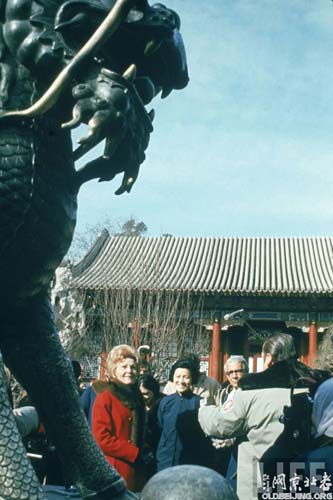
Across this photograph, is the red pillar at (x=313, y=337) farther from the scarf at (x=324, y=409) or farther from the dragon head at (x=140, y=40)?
the dragon head at (x=140, y=40)

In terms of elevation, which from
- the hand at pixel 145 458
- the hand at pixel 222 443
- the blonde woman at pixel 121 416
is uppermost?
the blonde woman at pixel 121 416

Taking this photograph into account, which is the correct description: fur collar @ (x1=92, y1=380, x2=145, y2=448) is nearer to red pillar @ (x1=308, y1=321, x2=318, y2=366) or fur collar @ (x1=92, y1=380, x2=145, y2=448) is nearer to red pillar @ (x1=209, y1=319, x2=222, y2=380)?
red pillar @ (x1=209, y1=319, x2=222, y2=380)

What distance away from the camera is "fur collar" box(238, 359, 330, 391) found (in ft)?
12.0

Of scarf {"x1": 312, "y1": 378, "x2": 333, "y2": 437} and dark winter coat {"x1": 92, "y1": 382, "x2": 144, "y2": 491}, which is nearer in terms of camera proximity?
scarf {"x1": 312, "y1": 378, "x2": 333, "y2": 437}

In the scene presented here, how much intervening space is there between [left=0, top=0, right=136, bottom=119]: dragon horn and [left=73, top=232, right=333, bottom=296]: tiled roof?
759 inches

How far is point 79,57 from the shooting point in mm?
1918

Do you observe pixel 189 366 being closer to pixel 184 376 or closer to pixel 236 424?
pixel 184 376

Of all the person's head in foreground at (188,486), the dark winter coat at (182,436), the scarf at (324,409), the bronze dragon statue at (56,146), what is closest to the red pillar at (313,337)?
the dark winter coat at (182,436)

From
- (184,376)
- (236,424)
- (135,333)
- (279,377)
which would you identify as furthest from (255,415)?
(135,333)

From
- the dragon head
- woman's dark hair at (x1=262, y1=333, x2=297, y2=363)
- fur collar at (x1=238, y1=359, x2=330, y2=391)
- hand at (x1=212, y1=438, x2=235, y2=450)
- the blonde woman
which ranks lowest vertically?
hand at (x1=212, y1=438, x2=235, y2=450)

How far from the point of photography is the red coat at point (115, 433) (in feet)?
12.8

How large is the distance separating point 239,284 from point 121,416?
1830 centimetres

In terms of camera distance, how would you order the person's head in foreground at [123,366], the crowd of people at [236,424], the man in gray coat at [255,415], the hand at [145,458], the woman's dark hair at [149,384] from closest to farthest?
the crowd of people at [236,424], the man in gray coat at [255,415], the hand at [145,458], the person's head in foreground at [123,366], the woman's dark hair at [149,384]

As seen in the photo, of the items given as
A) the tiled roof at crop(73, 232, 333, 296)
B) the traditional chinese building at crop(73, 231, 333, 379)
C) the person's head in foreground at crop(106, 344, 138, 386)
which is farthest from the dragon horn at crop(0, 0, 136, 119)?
the tiled roof at crop(73, 232, 333, 296)
